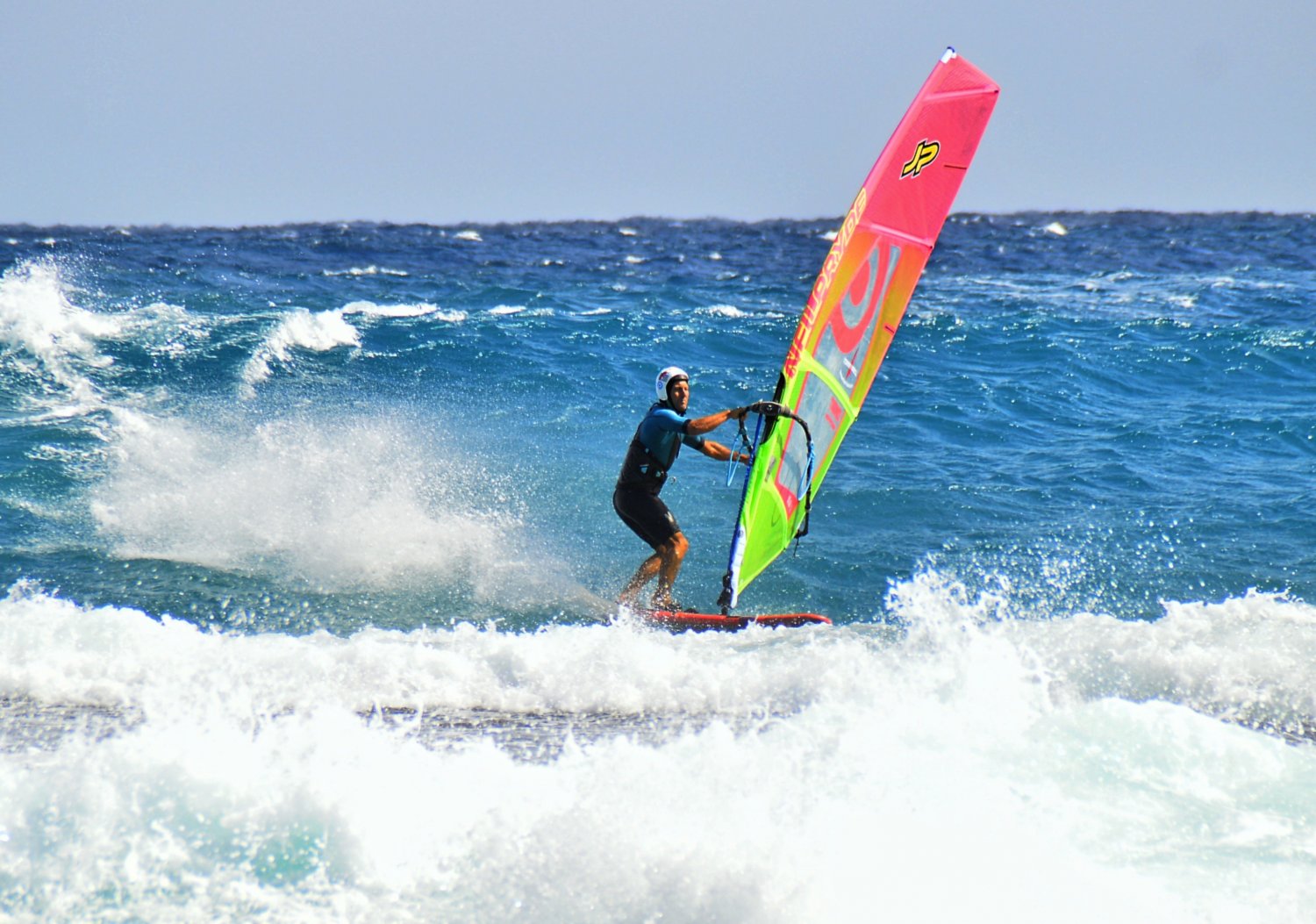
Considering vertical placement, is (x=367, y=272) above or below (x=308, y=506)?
above

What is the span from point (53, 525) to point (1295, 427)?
1145 cm

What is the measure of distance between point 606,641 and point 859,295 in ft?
7.64

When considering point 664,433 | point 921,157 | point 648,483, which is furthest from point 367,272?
point 921,157

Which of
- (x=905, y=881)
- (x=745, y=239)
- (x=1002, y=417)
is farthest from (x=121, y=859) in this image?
(x=745, y=239)

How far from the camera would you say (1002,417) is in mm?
11297

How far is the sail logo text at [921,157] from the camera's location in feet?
18.1

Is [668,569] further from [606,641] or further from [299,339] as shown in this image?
Answer: [299,339]

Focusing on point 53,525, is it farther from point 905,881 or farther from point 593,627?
point 905,881

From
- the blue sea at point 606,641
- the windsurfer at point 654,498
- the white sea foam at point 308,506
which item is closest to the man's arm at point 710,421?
the windsurfer at point 654,498

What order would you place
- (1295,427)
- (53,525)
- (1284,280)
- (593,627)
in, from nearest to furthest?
(593,627) < (53,525) < (1295,427) < (1284,280)

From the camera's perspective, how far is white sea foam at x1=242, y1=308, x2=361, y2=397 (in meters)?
A: 12.3

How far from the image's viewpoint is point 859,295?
570cm

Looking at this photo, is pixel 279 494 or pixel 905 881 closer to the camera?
pixel 905 881

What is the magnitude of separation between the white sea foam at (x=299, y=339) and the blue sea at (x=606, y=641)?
82 millimetres
